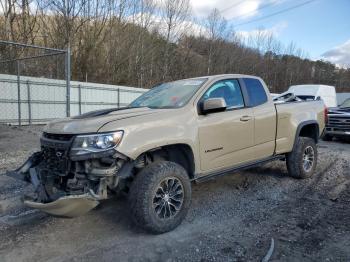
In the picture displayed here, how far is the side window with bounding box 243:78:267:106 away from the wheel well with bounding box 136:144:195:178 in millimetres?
1565

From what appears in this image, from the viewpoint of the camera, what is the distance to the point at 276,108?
5.90 m

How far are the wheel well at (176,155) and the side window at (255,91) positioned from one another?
1.57 meters

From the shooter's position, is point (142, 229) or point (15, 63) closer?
point (142, 229)

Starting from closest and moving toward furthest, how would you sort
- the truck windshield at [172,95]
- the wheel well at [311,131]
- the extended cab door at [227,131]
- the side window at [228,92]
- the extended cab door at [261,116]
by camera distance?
the extended cab door at [227,131] → the truck windshield at [172,95] → the side window at [228,92] → the extended cab door at [261,116] → the wheel well at [311,131]

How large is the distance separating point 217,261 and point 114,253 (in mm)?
1070

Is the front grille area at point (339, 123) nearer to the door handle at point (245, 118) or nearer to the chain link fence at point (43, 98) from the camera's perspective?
the door handle at point (245, 118)

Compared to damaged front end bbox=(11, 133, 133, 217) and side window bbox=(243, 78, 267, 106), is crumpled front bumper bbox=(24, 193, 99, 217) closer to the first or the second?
damaged front end bbox=(11, 133, 133, 217)

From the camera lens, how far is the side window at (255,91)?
5.55 meters

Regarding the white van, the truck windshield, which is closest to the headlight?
the truck windshield

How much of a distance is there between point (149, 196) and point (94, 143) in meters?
0.84

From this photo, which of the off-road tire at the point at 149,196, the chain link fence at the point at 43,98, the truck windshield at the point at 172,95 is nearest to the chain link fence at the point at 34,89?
the chain link fence at the point at 43,98

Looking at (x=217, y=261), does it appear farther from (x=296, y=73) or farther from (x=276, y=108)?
(x=296, y=73)

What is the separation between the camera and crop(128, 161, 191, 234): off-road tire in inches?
152

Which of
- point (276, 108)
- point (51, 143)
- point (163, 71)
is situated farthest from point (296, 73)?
point (51, 143)
